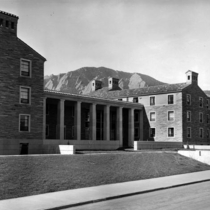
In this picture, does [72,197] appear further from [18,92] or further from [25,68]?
[25,68]

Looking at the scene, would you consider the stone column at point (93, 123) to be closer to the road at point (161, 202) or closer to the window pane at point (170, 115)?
the window pane at point (170, 115)

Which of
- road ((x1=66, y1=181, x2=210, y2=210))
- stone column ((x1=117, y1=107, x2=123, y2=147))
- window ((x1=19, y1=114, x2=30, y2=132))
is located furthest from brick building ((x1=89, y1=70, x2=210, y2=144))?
road ((x1=66, y1=181, x2=210, y2=210))

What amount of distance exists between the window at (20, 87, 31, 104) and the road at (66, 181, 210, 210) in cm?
2267

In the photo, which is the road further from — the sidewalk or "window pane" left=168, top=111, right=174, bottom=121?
→ "window pane" left=168, top=111, right=174, bottom=121

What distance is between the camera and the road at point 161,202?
44.0 feet

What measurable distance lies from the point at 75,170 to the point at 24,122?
1588 cm

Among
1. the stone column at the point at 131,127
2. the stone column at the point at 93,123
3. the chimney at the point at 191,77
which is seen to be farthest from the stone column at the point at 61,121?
the chimney at the point at 191,77

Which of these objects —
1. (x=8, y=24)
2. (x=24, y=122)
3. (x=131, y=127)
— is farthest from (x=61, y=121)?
(x=131, y=127)

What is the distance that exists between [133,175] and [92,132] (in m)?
25.0

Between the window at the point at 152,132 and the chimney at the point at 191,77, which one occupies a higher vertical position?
the chimney at the point at 191,77

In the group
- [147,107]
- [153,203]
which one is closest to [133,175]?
[153,203]

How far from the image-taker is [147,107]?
205ft

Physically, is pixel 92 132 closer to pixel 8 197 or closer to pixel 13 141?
pixel 13 141

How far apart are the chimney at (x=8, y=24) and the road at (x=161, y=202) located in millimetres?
25367
